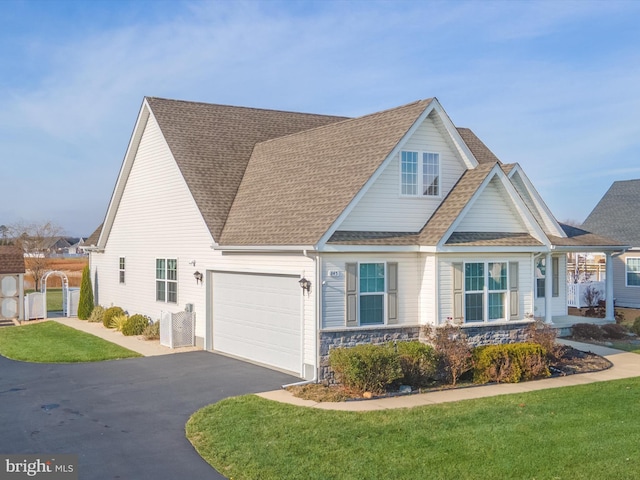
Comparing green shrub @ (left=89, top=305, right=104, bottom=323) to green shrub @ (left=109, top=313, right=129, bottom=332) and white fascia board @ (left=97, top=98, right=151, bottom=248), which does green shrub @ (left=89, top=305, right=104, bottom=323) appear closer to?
green shrub @ (left=109, top=313, right=129, bottom=332)

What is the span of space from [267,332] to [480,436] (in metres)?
7.60

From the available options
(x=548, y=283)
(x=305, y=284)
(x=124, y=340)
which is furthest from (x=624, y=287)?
(x=124, y=340)

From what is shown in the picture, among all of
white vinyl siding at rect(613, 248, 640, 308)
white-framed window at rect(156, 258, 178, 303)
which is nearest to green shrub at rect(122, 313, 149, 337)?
white-framed window at rect(156, 258, 178, 303)

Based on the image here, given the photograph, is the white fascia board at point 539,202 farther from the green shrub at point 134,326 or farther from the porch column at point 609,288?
the green shrub at point 134,326

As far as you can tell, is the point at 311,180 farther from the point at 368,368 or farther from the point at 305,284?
the point at 368,368

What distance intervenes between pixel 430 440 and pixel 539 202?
46.2ft

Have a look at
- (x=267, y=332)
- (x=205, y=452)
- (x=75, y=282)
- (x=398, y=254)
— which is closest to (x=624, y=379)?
(x=398, y=254)

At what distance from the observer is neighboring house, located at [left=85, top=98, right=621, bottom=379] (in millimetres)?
15109

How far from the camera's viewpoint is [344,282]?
49.1 feet

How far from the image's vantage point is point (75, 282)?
161ft

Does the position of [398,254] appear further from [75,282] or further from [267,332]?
[75,282]

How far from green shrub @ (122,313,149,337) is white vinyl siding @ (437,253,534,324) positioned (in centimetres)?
1206

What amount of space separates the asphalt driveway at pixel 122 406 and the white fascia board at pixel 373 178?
3681 mm

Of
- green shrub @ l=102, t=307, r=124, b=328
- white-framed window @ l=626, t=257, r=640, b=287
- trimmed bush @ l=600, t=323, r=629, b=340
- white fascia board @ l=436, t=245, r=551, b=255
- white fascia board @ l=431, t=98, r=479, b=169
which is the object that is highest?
white fascia board @ l=431, t=98, r=479, b=169
